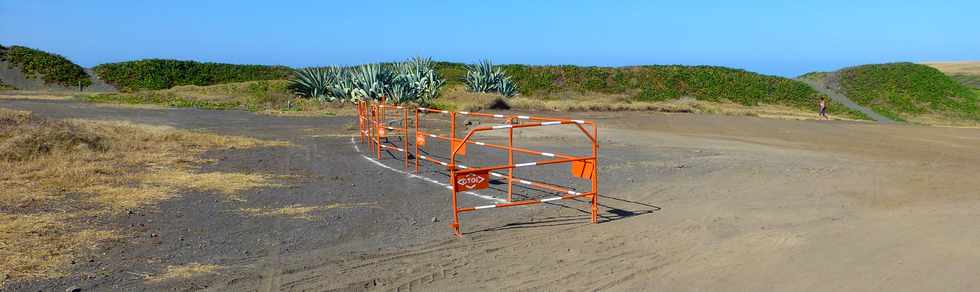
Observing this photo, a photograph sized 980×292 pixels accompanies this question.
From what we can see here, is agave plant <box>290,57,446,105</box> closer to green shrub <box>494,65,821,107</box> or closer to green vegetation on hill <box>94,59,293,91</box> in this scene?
green shrub <box>494,65,821,107</box>

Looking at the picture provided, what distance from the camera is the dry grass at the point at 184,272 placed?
6.25 meters

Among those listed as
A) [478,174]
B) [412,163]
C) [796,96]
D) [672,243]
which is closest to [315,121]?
[412,163]

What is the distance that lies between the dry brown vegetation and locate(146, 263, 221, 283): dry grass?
0.80 meters

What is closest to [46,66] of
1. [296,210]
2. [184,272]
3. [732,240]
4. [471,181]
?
[296,210]

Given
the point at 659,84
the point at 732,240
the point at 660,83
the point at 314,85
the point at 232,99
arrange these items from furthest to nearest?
the point at 660,83, the point at 659,84, the point at 314,85, the point at 232,99, the point at 732,240

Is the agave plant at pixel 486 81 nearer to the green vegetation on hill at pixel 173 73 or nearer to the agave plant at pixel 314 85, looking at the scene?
the agave plant at pixel 314 85

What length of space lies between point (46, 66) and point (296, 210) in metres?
44.2

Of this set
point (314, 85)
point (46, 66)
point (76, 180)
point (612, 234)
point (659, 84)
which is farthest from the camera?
point (659, 84)

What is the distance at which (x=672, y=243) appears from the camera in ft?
24.6

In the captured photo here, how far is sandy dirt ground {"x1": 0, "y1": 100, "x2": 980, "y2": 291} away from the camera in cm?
618

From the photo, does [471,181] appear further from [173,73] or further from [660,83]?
[173,73]

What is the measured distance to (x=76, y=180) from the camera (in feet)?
35.3

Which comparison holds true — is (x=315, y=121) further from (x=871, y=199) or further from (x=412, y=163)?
(x=871, y=199)

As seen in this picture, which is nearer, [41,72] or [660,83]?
[41,72]
